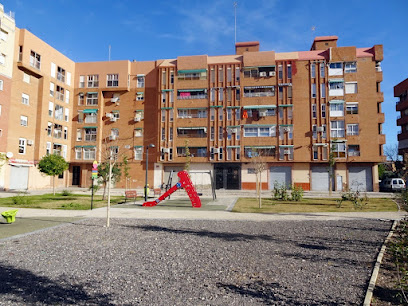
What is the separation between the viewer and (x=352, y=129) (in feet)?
128

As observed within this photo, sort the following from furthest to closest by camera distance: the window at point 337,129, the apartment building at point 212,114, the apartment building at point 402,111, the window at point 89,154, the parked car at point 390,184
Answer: the apartment building at point 402,111 < the window at point 89,154 < the window at point 337,129 < the apartment building at point 212,114 < the parked car at point 390,184

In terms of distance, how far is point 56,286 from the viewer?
500 centimetres

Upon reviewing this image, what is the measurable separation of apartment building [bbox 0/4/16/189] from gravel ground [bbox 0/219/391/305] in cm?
2908

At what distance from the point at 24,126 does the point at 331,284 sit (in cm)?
3996

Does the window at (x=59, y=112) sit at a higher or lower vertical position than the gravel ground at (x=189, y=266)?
higher

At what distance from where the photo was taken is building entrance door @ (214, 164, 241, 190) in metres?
40.8

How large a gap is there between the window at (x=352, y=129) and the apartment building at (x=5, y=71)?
4268 cm

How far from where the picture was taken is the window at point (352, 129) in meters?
38.9

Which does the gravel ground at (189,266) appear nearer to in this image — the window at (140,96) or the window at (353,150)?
the window at (353,150)

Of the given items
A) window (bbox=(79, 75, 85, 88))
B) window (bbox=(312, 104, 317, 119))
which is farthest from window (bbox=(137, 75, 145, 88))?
window (bbox=(312, 104, 317, 119))

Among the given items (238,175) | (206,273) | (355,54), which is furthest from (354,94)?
(206,273)

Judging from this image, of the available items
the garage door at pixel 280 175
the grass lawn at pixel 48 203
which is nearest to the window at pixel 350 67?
the garage door at pixel 280 175

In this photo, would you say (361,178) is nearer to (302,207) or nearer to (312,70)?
(312,70)

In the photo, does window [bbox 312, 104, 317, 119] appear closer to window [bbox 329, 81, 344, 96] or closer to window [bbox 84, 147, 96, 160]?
window [bbox 329, 81, 344, 96]
